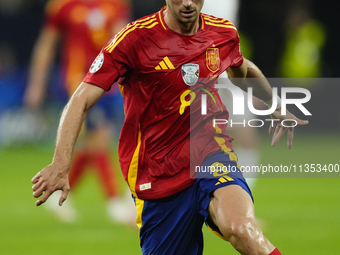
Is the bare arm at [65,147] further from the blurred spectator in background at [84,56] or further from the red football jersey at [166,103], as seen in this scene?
the blurred spectator in background at [84,56]

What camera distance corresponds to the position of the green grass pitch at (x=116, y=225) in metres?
5.57

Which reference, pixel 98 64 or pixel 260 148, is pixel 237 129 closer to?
pixel 98 64

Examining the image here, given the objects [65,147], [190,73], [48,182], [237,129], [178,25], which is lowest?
[237,129]

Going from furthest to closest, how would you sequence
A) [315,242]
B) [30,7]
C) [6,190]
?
[30,7] → [6,190] → [315,242]

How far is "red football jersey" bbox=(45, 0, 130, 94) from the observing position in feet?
22.4

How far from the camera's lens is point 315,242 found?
5.72 meters

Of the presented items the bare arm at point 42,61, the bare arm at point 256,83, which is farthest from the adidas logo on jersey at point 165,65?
the bare arm at point 42,61

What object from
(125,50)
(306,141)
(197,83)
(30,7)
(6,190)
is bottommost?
(306,141)

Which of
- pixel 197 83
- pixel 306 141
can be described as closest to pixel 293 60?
pixel 306 141

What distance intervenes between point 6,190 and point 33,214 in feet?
5.75

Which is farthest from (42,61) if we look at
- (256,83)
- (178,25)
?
(178,25)

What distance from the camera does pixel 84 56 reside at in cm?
685

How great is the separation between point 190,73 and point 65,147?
892mm

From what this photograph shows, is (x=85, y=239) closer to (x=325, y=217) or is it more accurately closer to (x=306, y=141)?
(x=325, y=217)
